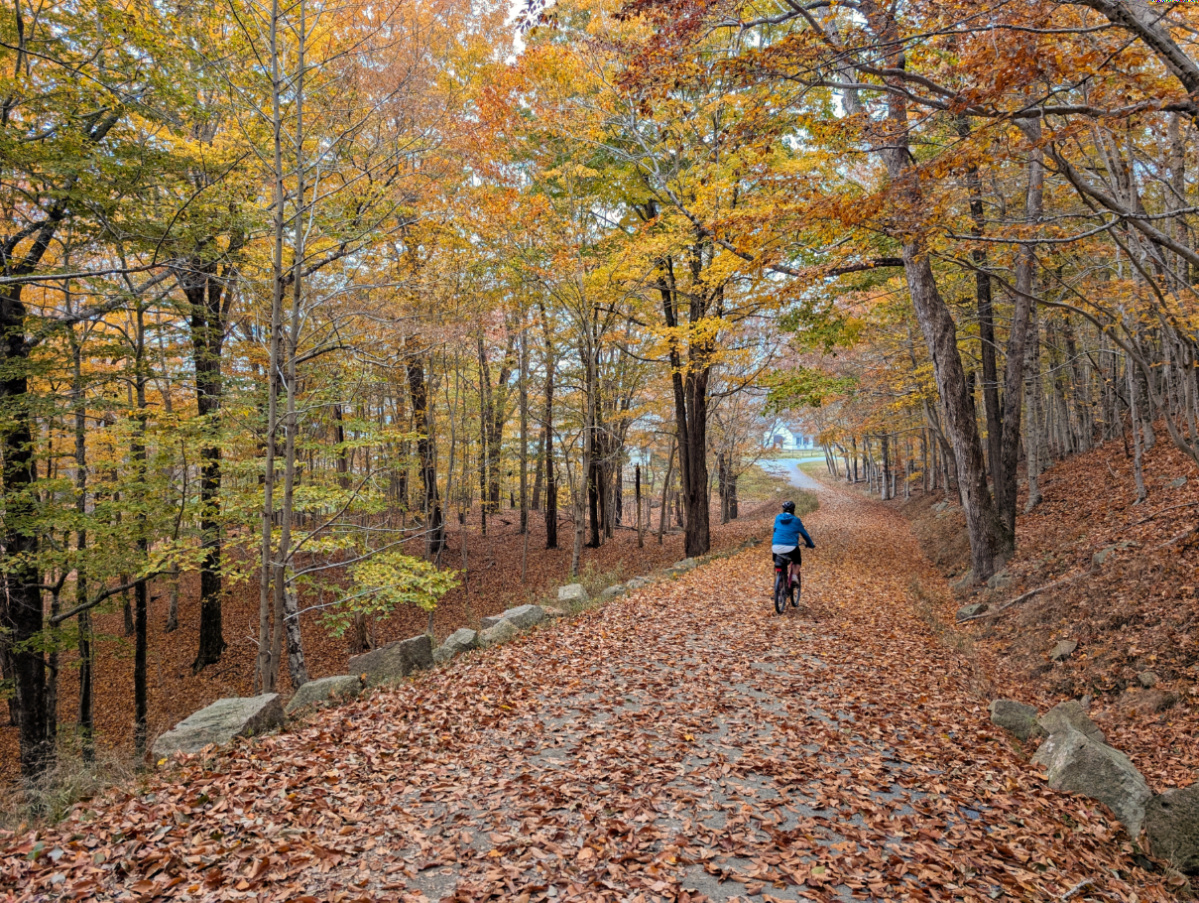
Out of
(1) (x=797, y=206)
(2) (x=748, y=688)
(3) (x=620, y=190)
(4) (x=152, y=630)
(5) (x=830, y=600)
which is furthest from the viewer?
(4) (x=152, y=630)

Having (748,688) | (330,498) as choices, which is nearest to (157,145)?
(330,498)

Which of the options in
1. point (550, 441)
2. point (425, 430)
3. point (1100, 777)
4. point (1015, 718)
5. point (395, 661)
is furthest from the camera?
point (550, 441)

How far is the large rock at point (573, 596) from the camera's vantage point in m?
10.3

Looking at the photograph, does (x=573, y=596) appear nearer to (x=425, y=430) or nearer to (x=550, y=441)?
(x=425, y=430)

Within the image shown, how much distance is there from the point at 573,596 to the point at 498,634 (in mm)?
2501

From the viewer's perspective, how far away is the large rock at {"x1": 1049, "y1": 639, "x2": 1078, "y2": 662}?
689cm

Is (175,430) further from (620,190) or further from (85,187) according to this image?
(620,190)

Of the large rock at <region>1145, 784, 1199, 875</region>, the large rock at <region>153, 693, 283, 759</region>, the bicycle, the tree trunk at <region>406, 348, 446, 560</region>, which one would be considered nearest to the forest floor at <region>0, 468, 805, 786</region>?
the tree trunk at <region>406, 348, 446, 560</region>

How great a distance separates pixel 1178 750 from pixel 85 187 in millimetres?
12749

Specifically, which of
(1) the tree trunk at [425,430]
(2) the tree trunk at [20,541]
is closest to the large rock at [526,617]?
(2) the tree trunk at [20,541]

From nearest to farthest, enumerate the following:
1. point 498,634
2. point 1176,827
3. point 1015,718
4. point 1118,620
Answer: point 1176,827 → point 1015,718 → point 1118,620 → point 498,634

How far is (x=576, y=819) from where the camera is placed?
13.0 feet

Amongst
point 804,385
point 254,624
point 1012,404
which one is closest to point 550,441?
point 804,385

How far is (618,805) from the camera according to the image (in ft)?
13.5
